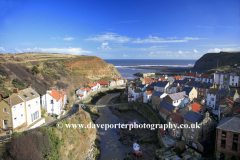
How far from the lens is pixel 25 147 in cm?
1337

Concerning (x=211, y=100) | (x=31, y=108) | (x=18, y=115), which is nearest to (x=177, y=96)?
(x=211, y=100)

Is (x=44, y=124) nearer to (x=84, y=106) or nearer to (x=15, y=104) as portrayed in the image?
(x=15, y=104)

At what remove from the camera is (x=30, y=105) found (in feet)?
66.5

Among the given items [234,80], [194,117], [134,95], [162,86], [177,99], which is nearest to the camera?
[194,117]

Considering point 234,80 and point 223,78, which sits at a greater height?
point 223,78

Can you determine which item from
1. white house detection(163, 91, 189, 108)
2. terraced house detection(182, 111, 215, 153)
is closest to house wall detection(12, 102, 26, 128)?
terraced house detection(182, 111, 215, 153)

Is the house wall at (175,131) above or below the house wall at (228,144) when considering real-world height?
below

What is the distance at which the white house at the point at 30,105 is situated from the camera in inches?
766

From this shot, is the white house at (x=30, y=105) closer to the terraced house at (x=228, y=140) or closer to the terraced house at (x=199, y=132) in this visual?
the terraced house at (x=199, y=132)

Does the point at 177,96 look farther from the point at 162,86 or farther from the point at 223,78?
the point at 223,78

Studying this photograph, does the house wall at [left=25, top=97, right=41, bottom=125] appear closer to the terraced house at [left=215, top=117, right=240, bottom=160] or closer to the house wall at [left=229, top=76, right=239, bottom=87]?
the terraced house at [left=215, top=117, right=240, bottom=160]

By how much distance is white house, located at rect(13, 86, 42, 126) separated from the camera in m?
19.5

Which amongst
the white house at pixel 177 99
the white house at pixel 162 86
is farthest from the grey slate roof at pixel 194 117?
the white house at pixel 162 86

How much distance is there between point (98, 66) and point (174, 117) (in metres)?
68.3
